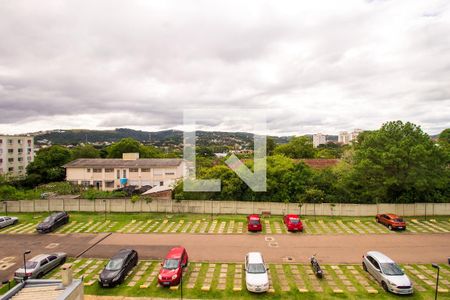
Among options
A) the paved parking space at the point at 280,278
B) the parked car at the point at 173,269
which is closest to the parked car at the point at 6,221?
the paved parking space at the point at 280,278

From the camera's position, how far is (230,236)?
2145 cm

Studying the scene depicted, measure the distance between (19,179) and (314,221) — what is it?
1896 inches

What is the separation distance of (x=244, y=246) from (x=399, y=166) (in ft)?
49.6

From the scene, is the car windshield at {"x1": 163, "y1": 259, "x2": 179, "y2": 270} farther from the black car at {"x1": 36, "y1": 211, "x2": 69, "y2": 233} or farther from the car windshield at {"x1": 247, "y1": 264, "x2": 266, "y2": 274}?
the black car at {"x1": 36, "y1": 211, "x2": 69, "y2": 233}

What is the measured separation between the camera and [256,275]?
45.3 feet

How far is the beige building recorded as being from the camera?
4384cm

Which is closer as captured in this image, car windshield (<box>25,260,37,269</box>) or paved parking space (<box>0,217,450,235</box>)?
car windshield (<box>25,260,37,269</box>)

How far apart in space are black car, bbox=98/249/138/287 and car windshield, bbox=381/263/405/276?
12.3m

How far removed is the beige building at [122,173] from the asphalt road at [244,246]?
2187 centimetres

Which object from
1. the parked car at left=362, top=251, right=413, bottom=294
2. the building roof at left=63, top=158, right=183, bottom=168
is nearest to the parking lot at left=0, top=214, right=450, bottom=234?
the parked car at left=362, top=251, right=413, bottom=294

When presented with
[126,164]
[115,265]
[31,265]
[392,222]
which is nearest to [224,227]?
[115,265]

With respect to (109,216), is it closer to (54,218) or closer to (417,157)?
(54,218)

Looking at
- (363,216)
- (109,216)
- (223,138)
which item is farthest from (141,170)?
(363,216)

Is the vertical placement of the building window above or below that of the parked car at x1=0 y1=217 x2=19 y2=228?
above
